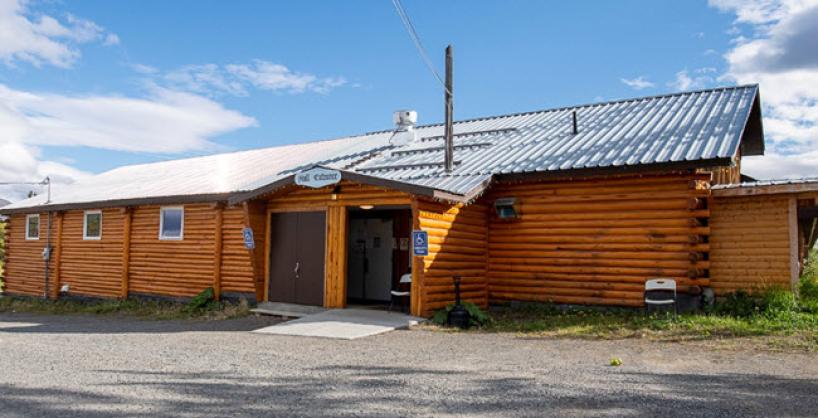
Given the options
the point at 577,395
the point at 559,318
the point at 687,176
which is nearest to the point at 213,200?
the point at 559,318

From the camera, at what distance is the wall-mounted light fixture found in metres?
13.0

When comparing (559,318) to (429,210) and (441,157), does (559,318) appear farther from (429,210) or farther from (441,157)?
(441,157)

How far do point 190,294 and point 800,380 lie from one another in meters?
13.2

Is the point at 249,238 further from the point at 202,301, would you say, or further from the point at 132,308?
the point at 132,308

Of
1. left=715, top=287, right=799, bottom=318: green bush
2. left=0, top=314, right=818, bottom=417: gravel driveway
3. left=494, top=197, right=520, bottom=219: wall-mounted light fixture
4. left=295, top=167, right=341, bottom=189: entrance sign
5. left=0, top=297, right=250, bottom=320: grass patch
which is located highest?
left=295, top=167, right=341, bottom=189: entrance sign

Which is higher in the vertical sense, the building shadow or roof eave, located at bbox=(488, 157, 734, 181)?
roof eave, located at bbox=(488, 157, 734, 181)

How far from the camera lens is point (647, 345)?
9.18m

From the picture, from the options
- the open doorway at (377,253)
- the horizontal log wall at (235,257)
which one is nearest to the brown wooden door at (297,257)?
the horizontal log wall at (235,257)

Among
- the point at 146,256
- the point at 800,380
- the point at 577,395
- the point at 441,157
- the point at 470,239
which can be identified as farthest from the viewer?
the point at 146,256

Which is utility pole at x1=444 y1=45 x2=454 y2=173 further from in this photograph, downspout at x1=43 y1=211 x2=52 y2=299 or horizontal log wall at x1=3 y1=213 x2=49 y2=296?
horizontal log wall at x1=3 y1=213 x2=49 y2=296

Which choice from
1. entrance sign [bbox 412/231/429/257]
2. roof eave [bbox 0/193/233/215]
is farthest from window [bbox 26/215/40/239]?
entrance sign [bbox 412/231/429/257]

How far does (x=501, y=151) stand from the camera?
579 inches

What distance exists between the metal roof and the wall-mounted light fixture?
0.60m

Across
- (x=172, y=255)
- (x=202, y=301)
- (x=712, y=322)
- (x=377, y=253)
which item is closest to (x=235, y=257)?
(x=202, y=301)
